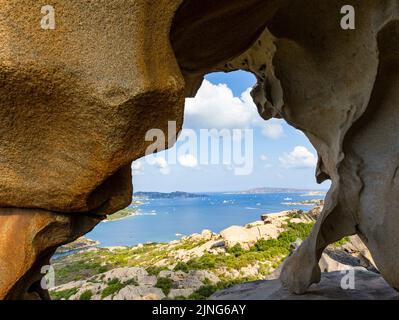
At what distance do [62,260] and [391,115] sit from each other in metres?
18.0

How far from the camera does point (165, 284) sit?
33.0 ft

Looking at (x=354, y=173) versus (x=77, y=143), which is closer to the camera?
(x=77, y=143)

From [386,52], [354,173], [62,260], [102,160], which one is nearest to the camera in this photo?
[102,160]

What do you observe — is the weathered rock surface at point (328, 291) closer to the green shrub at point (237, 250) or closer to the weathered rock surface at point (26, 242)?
the weathered rock surface at point (26, 242)

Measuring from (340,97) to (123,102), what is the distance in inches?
94.8

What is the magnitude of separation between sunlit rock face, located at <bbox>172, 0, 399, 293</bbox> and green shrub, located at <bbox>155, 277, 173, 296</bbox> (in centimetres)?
693

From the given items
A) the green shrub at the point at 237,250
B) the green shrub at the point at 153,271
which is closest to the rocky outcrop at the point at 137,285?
the green shrub at the point at 153,271

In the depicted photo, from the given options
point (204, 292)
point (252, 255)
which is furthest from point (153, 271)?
point (252, 255)

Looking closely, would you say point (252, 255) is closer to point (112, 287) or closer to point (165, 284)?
point (165, 284)

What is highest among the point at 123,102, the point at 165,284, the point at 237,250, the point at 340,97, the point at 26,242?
the point at 340,97

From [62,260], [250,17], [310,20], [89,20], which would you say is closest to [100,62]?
[89,20]

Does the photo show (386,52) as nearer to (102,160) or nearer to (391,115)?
(391,115)

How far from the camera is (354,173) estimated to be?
9.45 ft

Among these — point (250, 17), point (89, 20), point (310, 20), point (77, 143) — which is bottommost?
point (77, 143)
